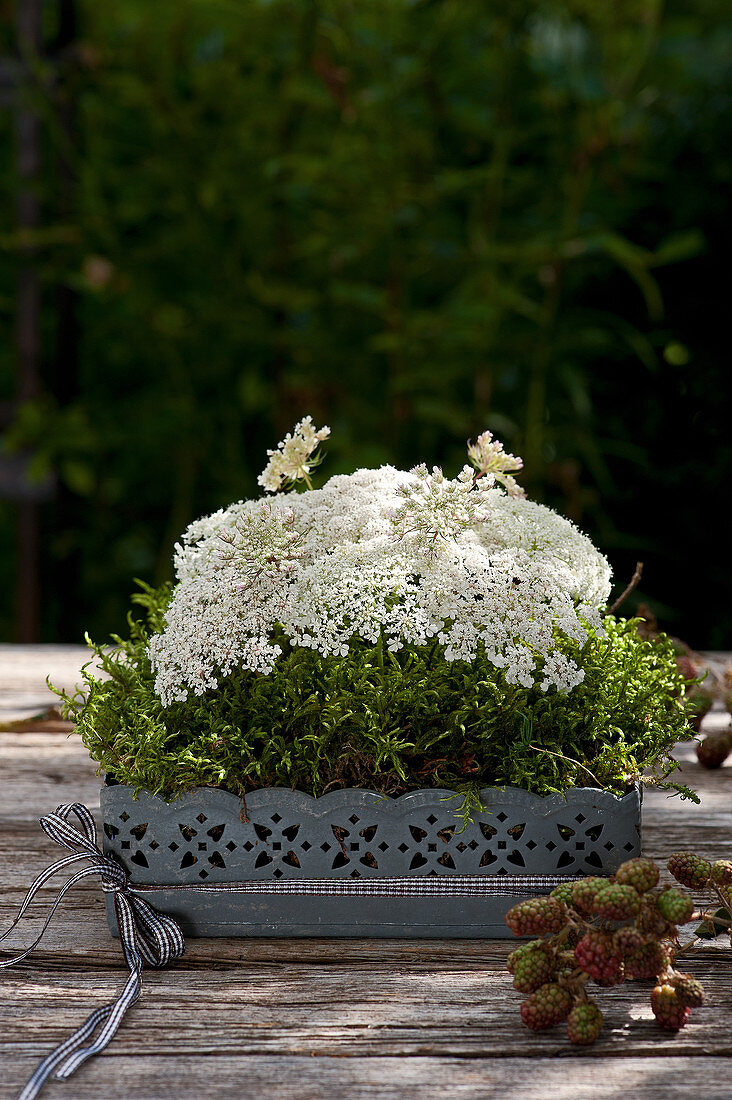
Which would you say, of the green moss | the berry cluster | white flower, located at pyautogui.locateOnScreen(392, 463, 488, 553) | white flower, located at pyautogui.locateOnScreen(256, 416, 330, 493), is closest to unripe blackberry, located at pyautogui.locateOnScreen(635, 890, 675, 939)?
the berry cluster

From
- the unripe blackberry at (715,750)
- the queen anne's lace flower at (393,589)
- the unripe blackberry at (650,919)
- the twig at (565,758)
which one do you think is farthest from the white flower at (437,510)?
the unripe blackberry at (715,750)

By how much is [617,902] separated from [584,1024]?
0.07m

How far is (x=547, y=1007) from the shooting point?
0.52 metres

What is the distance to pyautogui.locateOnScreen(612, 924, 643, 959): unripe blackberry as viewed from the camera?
0.52 m

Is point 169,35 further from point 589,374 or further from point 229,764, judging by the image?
point 229,764

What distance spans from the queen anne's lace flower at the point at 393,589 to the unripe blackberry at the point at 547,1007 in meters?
0.19

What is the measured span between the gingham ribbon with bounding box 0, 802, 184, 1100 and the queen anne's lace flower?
0.41 ft

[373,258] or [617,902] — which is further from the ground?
[373,258]

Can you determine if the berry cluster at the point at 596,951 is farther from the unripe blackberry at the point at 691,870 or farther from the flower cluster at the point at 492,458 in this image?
the flower cluster at the point at 492,458

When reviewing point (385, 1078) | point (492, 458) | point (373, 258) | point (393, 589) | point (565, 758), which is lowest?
point (385, 1078)

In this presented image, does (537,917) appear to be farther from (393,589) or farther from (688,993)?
(393,589)

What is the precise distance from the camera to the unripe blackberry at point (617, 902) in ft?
1.73

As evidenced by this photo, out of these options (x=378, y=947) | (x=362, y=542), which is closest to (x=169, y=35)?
(x=362, y=542)

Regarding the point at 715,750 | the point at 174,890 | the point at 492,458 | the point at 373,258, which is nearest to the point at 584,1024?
the point at 174,890
